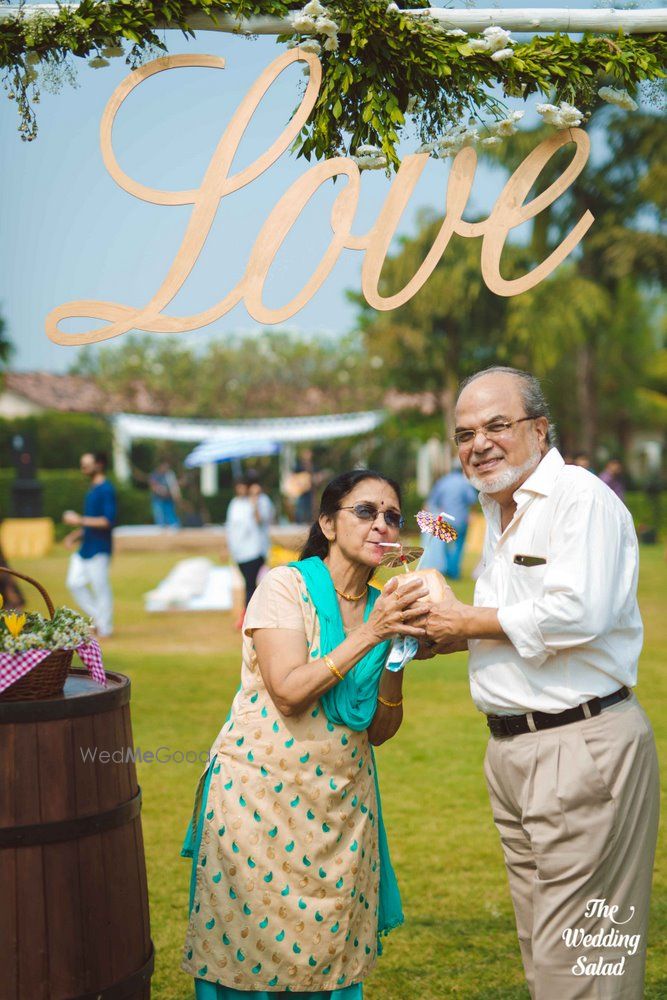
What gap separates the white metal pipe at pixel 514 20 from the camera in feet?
9.23

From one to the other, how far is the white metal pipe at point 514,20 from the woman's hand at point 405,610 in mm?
1551

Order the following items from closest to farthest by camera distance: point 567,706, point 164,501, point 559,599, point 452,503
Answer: point 559,599
point 567,706
point 452,503
point 164,501

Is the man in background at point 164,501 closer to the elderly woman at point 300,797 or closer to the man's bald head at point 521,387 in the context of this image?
the elderly woman at point 300,797

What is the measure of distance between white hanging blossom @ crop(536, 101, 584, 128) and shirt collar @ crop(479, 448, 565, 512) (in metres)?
0.98

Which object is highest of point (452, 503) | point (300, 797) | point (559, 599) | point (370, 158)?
point (370, 158)

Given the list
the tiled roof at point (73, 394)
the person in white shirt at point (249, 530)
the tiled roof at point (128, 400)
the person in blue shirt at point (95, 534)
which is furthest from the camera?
the tiled roof at point (73, 394)

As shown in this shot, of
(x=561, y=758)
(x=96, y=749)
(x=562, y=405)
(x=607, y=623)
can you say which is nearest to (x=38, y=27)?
(x=96, y=749)

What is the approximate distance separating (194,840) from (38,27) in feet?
7.43

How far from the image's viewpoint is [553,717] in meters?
2.62

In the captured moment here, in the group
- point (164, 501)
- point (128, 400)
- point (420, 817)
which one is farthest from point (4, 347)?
point (420, 817)

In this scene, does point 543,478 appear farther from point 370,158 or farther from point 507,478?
point 370,158

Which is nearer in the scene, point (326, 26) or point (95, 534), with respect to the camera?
point (326, 26)

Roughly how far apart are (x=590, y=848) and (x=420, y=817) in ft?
9.11

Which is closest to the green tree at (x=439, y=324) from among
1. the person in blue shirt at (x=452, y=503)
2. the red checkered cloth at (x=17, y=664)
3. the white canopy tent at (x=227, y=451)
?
the white canopy tent at (x=227, y=451)
